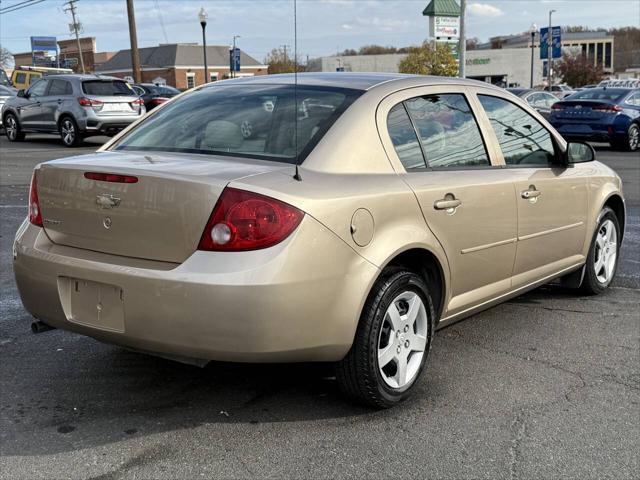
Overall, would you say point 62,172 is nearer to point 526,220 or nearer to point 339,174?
point 339,174

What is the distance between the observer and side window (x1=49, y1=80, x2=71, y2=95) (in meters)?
18.5

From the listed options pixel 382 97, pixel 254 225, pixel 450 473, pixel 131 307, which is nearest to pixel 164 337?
pixel 131 307

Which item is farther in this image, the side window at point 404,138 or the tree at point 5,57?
the tree at point 5,57

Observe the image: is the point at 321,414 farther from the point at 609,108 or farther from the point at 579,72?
the point at 579,72

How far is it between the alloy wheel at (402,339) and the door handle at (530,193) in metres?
1.17

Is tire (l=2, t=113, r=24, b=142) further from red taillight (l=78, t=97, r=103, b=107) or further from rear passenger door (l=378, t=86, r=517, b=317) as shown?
rear passenger door (l=378, t=86, r=517, b=317)

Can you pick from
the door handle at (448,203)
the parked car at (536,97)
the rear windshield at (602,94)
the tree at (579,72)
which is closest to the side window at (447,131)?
the door handle at (448,203)

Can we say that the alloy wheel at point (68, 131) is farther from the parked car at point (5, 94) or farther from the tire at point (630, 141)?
the tire at point (630, 141)

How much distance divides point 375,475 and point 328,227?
1.03 metres

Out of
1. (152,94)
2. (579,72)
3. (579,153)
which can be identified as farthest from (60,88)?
(579,72)

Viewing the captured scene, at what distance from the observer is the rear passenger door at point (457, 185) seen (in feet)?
13.2

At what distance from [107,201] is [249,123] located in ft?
2.90

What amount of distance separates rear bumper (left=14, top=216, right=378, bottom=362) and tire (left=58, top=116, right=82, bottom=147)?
15543 millimetres

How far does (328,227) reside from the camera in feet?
11.1
